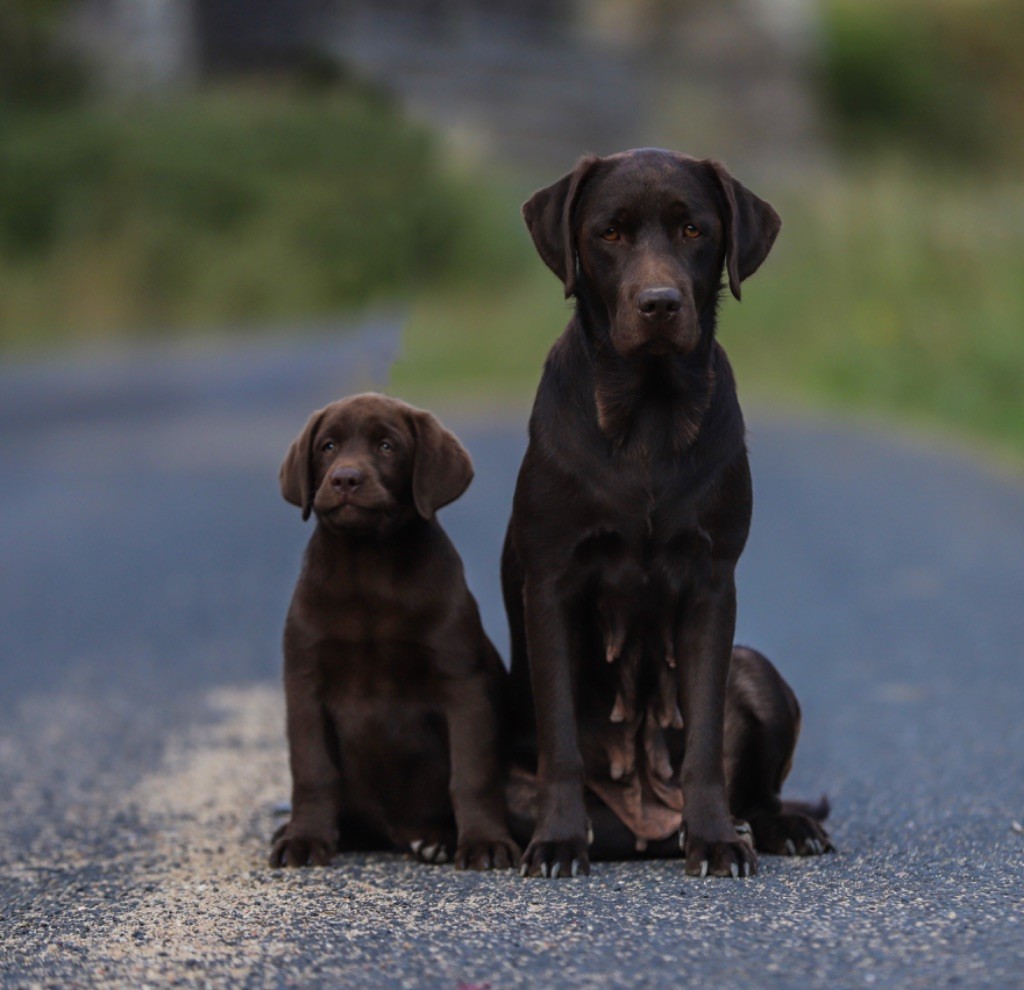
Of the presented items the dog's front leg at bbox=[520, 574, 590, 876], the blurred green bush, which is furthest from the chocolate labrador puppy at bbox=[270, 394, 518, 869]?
the blurred green bush

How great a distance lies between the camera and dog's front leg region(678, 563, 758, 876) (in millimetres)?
4207

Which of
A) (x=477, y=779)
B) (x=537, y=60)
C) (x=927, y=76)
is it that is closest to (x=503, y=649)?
(x=477, y=779)

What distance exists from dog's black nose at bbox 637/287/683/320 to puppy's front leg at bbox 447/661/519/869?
1050 millimetres

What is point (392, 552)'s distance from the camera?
4688 mm

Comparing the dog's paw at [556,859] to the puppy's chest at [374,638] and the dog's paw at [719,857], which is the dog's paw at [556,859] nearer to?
the dog's paw at [719,857]

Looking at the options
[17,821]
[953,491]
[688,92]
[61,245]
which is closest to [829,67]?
[688,92]

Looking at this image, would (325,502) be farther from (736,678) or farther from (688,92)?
(688,92)

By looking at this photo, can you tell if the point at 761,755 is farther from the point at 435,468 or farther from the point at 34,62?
the point at 34,62

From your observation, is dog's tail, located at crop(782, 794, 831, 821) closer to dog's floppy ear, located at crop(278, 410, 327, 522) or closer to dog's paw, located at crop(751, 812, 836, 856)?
dog's paw, located at crop(751, 812, 836, 856)

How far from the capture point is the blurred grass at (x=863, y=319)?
1499 cm

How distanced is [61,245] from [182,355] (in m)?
3.90

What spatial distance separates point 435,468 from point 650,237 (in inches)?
35.5

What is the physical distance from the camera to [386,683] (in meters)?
4.60

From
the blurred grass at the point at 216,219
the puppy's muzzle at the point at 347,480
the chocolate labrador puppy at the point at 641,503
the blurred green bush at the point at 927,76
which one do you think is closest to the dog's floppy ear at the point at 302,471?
the puppy's muzzle at the point at 347,480
